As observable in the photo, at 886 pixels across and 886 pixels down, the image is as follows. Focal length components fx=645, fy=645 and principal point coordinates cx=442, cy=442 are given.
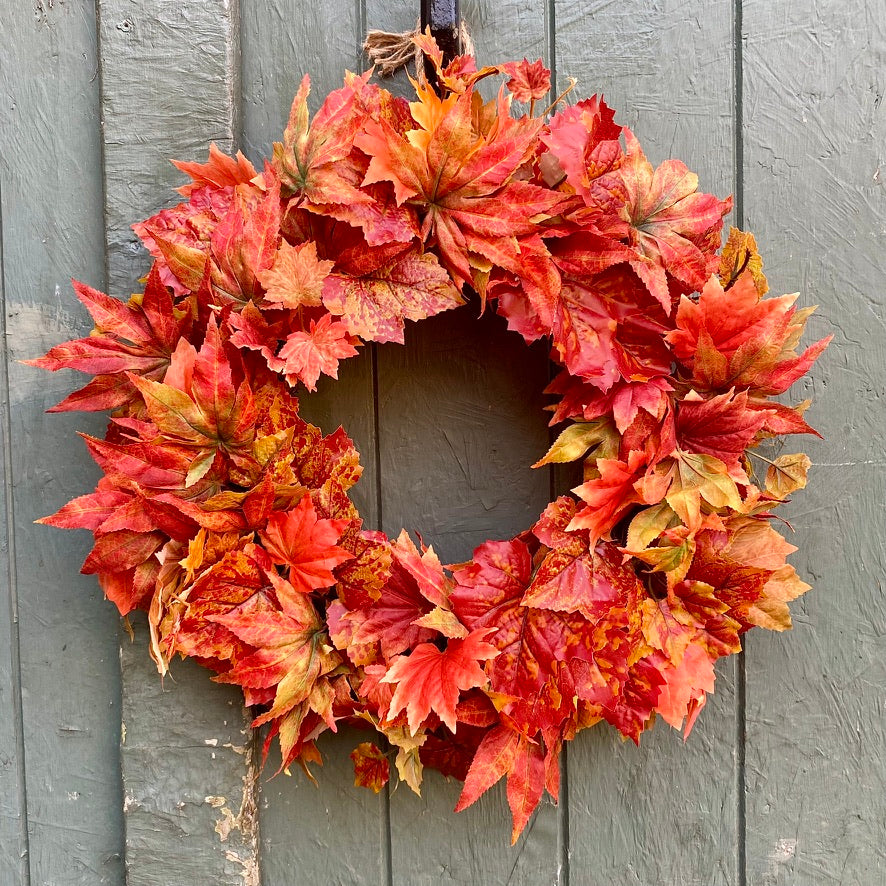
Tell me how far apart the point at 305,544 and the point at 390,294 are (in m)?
0.27

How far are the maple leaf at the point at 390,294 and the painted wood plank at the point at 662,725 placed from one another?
0.34m

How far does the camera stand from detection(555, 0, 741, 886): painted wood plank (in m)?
0.79

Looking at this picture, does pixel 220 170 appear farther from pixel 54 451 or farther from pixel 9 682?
pixel 9 682

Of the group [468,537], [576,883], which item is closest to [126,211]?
[468,537]

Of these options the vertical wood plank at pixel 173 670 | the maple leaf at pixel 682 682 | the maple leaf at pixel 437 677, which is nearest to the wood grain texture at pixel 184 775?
the vertical wood plank at pixel 173 670

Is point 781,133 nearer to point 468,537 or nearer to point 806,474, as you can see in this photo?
point 806,474

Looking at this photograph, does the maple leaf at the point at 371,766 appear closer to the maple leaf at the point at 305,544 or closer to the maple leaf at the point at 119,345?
the maple leaf at the point at 305,544

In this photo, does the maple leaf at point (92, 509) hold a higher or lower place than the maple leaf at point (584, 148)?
lower

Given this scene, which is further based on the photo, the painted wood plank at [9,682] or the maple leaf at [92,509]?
the painted wood plank at [9,682]

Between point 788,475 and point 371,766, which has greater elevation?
point 788,475

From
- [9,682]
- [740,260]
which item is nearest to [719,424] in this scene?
[740,260]

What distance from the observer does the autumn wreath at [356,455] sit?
2.10 feet

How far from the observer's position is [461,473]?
808 mm

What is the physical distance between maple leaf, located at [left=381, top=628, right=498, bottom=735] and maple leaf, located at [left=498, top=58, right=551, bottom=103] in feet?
1.82
